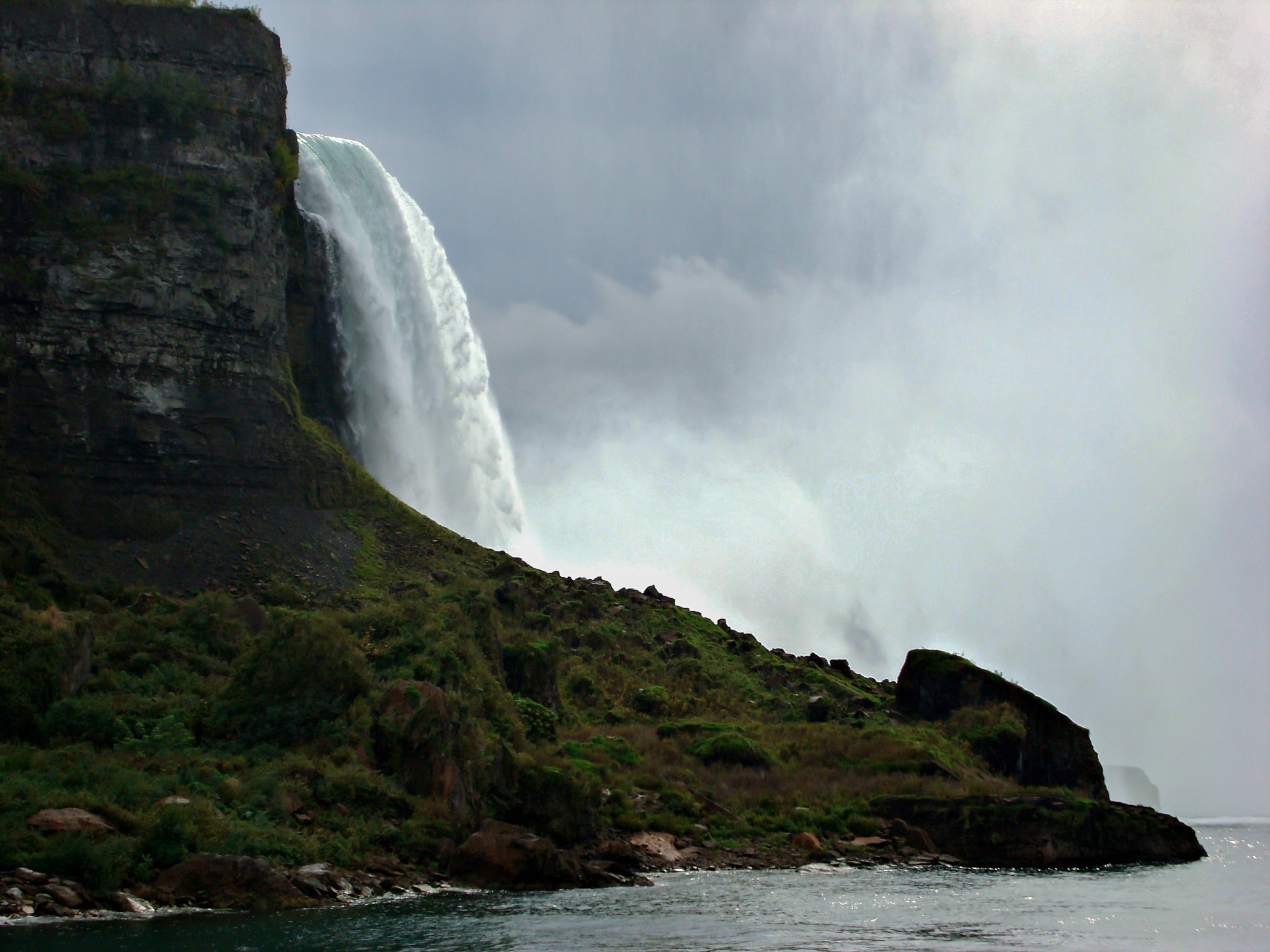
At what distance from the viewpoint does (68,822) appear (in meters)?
24.1

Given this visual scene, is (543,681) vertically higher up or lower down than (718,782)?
higher up

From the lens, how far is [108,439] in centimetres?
5691

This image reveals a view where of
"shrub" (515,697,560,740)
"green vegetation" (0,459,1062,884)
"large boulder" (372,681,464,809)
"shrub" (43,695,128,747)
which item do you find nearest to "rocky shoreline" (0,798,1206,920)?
"green vegetation" (0,459,1062,884)

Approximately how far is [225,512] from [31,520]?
865cm

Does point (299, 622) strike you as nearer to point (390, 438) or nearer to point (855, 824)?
point (855, 824)

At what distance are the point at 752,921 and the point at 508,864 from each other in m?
6.94

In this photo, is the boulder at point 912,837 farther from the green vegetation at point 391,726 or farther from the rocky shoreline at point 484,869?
the green vegetation at point 391,726

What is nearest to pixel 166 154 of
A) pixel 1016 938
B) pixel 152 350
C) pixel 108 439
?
pixel 152 350

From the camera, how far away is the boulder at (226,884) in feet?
76.8

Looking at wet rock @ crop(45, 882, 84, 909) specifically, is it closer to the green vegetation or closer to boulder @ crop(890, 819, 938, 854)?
the green vegetation

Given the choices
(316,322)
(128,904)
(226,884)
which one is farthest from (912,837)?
(316,322)

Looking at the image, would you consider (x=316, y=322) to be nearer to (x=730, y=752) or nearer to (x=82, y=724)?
(x=730, y=752)

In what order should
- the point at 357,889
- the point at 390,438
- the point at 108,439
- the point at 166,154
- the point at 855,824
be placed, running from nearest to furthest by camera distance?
the point at 357,889
the point at 855,824
the point at 108,439
the point at 166,154
the point at 390,438

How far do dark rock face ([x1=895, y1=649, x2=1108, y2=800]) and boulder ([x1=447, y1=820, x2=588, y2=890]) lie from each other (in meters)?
31.3
